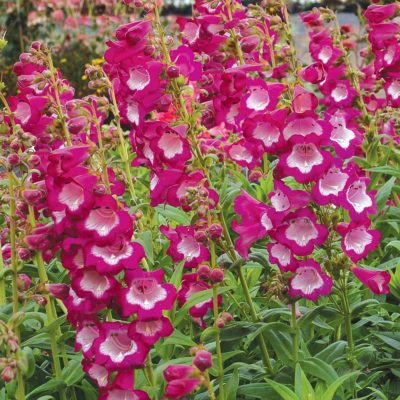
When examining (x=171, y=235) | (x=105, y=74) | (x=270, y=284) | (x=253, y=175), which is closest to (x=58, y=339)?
(x=171, y=235)

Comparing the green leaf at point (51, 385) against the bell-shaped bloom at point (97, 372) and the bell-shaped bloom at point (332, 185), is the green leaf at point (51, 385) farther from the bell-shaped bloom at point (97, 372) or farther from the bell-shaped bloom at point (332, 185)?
the bell-shaped bloom at point (332, 185)

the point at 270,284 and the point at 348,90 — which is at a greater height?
the point at 270,284

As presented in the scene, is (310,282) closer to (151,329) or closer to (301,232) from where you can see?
(301,232)

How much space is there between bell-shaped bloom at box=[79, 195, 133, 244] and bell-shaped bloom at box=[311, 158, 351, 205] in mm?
585

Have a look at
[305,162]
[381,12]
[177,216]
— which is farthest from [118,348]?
[381,12]

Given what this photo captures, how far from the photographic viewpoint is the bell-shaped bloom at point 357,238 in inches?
107

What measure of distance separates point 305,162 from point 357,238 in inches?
12.7

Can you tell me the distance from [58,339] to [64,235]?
58cm

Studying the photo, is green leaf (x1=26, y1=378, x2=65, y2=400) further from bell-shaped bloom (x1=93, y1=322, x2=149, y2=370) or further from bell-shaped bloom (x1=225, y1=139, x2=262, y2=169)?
bell-shaped bloom (x1=225, y1=139, x2=262, y2=169)

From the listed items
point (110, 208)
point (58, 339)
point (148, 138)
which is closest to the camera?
point (110, 208)

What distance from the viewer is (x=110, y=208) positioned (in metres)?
2.41

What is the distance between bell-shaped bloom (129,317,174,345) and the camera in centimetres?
243

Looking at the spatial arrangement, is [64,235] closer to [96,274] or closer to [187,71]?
[96,274]

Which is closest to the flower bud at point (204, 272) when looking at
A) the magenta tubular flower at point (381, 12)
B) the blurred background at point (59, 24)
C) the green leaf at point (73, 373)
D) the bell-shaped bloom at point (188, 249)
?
the bell-shaped bloom at point (188, 249)
